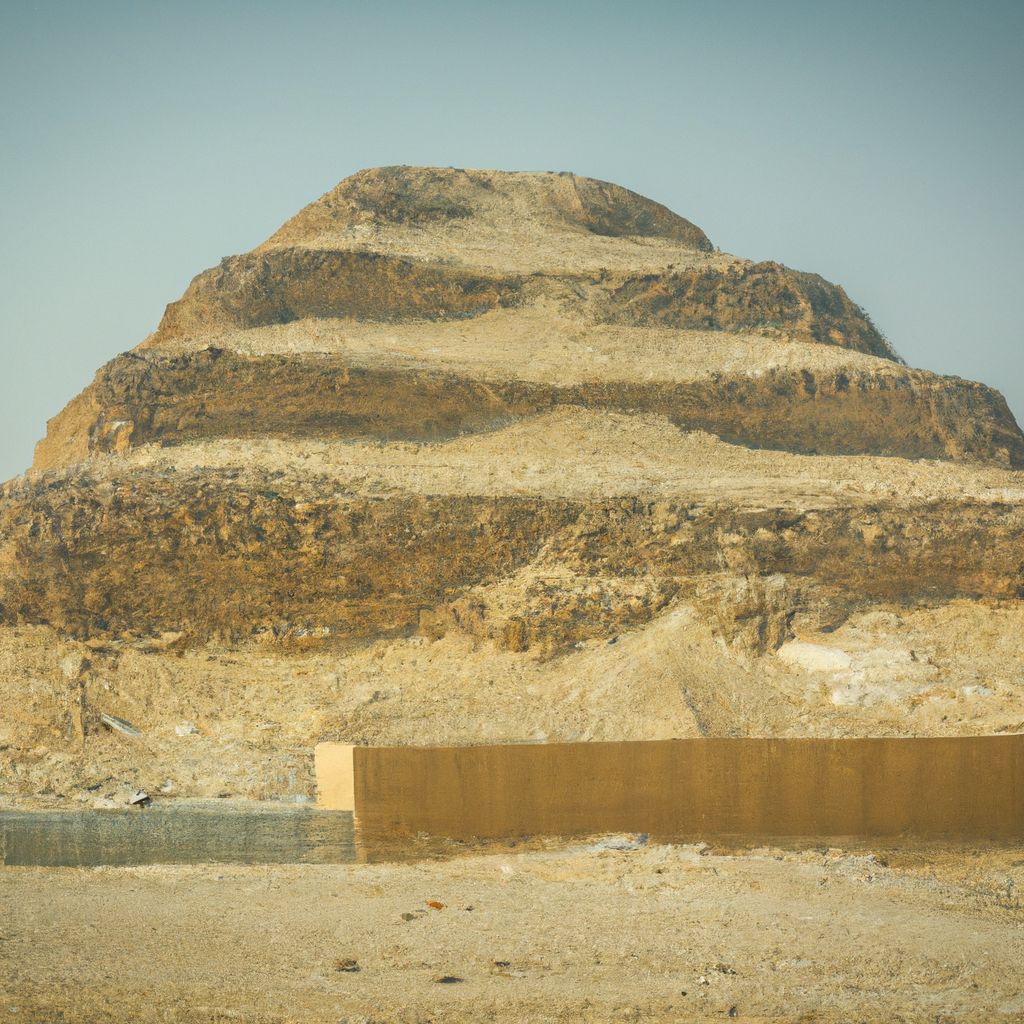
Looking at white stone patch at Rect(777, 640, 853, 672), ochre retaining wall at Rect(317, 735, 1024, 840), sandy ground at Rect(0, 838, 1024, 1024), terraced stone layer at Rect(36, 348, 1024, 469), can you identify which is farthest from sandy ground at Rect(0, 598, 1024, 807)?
terraced stone layer at Rect(36, 348, 1024, 469)

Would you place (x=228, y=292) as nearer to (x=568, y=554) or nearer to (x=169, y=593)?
(x=169, y=593)

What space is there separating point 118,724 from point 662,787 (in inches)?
213

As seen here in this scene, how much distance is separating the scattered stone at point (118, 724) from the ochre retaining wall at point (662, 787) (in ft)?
8.44

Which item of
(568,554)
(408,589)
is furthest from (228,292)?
(568,554)

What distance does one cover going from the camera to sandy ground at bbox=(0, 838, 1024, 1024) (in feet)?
15.4

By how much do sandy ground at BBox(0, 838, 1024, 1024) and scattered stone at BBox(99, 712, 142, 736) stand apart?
1355 mm

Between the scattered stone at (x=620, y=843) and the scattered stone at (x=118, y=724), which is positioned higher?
the scattered stone at (x=118, y=724)

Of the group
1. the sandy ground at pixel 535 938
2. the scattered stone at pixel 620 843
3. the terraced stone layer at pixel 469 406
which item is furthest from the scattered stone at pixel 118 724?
the scattered stone at pixel 620 843

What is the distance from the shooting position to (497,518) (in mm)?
9383

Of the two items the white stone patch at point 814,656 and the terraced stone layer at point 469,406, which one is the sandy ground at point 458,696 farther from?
the terraced stone layer at point 469,406

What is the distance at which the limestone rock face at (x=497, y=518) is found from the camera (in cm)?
871

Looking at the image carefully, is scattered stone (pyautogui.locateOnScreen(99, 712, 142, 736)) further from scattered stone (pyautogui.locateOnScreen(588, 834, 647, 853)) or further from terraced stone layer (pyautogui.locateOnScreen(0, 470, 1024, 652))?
Answer: scattered stone (pyautogui.locateOnScreen(588, 834, 647, 853))

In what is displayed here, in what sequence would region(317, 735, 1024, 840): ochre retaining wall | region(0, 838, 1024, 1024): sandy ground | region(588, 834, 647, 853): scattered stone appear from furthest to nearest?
region(317, 735, 1024, 840): ochre retaining wall → region(588, 834, 647, 853): scattered stone → region(0, 838, 1024, 1024): sandy ground

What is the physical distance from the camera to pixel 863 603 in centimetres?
930
